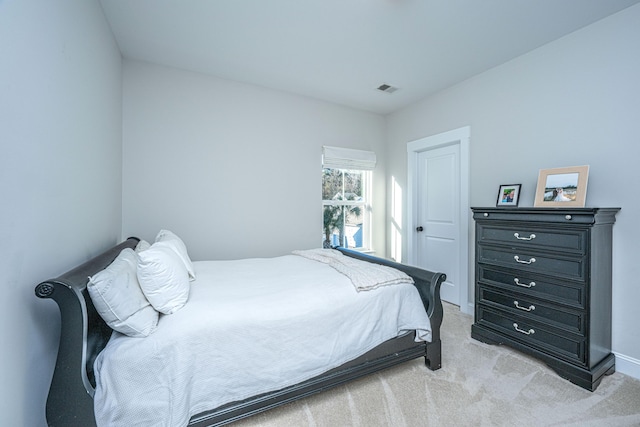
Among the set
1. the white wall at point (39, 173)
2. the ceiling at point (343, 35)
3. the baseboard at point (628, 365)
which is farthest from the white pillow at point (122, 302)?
the baseboard at point (628, 365)

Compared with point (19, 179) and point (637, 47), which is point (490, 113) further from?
point (19, 179)

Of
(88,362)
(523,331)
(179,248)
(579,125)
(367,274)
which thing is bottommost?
(523,331)

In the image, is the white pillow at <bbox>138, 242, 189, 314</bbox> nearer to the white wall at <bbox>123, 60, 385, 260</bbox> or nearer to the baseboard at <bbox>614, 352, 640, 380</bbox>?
the white wall at <bbox>123, 60, 385, 260</bbox>

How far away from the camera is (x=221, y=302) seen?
1.57m

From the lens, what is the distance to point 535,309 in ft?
7.16

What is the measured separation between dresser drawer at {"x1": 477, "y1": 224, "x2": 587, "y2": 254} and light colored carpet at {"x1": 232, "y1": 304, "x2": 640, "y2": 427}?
0.95 meters

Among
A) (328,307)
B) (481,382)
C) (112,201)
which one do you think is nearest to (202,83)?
(112,201)

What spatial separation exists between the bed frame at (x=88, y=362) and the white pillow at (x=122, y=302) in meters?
0.06

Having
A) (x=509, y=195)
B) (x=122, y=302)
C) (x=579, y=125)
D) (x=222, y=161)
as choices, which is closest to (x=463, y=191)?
(x=509, y=195)

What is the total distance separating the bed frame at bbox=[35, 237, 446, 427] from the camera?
1.10 meters

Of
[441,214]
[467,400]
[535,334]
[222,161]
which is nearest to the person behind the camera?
[467,400]

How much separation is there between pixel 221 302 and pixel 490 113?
128 inches

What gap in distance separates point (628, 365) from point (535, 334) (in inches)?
24.1

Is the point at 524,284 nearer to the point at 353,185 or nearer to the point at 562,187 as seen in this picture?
the point at 562,187
